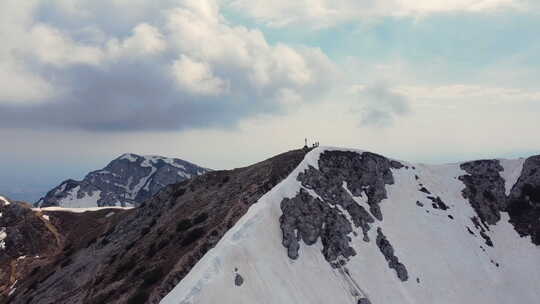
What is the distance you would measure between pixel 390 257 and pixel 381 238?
3.07 metres

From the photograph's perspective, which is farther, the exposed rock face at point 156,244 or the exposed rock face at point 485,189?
the exposed rock face at point 485,189

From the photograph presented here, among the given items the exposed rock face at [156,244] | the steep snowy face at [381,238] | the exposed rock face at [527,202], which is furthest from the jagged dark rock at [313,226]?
the exposed rock face at [527,202]

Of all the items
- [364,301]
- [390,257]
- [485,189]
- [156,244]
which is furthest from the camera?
[485,189]

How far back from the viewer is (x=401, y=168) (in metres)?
75.8

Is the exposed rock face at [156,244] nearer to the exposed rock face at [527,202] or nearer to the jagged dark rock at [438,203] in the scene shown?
the jagged dark rock at [438,203]

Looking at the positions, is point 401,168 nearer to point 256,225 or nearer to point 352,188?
point 352,188

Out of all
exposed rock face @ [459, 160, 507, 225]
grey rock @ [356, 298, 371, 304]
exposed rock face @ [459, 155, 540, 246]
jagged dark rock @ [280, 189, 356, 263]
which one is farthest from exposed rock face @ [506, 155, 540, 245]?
grey rock @ [356, 298, 371, 304]

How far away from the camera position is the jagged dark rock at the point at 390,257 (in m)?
50.6

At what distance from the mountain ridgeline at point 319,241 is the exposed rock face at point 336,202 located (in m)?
0.22

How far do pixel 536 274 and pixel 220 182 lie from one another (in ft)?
177

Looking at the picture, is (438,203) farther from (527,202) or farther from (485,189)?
(527,202)

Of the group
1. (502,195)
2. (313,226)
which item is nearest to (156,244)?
(313,226)

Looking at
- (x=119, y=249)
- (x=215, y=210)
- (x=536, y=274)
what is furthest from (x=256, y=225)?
(x=536, y=274)

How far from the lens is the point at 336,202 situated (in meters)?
55.4
